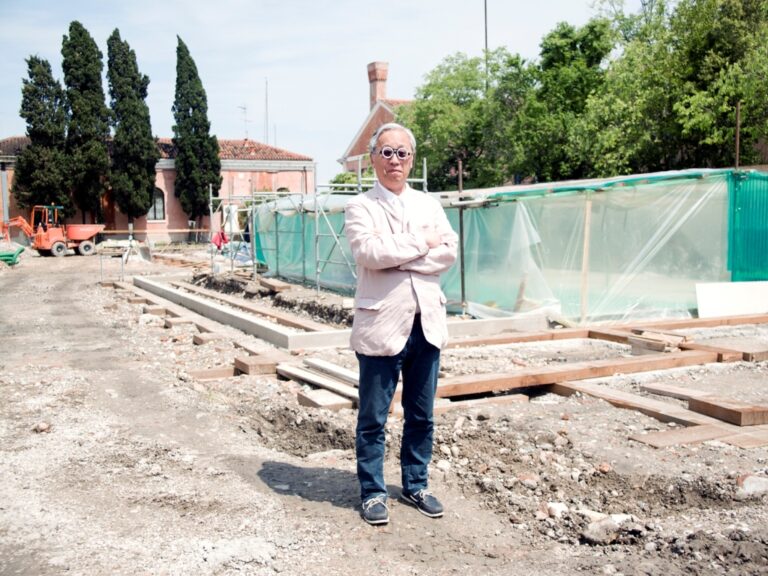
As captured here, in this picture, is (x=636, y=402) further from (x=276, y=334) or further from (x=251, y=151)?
(x=251, y=151)

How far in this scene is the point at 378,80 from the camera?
49.9 metres

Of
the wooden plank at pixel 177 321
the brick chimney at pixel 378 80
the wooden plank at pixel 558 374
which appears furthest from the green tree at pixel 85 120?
the wooden plank at pixel 558 374

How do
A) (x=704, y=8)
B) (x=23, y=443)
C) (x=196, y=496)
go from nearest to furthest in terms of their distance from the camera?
(x=196, y=496)
(x=23, y=443)
(x=704, y=8)

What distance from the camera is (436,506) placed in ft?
12.6

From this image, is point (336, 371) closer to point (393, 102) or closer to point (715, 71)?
point (715, 71)

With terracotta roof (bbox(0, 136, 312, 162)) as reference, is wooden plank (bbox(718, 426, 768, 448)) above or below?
below

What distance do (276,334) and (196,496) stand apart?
5961 millimetres

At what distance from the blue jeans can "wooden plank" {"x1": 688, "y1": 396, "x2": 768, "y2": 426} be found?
2.74m

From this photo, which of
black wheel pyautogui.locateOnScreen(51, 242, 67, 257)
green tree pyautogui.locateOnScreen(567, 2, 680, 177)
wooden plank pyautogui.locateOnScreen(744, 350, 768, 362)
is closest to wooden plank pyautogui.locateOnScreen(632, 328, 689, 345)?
wooden plank pyautogui.locateOnScreen(744, 350, 768, 362)

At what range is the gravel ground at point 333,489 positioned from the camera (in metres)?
3.38

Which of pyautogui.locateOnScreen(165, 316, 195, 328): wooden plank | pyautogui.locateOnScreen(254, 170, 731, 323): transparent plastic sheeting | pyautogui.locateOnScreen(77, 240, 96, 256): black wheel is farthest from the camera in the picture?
pyautogui.locateOnScreen(77, 240, 96, 256): black wheel

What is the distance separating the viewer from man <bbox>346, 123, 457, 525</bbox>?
3643mm

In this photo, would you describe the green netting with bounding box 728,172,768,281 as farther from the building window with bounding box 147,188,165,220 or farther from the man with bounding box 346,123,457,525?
the building window with bounding box 147,188,165,220

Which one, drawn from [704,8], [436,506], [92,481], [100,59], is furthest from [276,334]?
[100,59]
